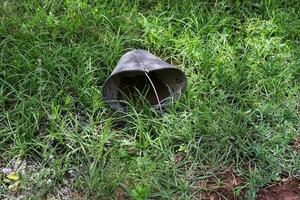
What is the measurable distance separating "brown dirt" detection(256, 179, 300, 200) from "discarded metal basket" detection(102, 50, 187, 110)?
79 centimetres

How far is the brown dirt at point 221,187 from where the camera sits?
9.71ft

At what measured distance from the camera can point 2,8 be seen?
12.7ft

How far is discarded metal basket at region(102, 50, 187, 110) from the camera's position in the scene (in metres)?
3.35

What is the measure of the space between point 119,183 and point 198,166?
0.47 meters

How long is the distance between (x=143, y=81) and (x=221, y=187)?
0.92m

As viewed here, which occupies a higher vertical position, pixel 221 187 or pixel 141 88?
pixel 141 88

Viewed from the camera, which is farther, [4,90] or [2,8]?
[2,8]

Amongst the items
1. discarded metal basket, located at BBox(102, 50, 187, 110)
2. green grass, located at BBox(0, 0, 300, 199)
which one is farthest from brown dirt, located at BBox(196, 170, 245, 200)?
discarded metal basket, located at BBox(102, 50, 187, 110)

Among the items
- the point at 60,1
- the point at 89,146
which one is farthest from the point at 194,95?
the point at 60,1

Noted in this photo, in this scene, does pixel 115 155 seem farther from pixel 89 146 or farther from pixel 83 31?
pixel 83 31

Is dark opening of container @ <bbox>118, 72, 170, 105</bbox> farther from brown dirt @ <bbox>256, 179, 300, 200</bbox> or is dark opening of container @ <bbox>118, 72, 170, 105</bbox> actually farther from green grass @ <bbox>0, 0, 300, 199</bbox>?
brown dirt @ <bbox>256, 179, 300, 200</bbox>

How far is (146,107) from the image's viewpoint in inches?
130

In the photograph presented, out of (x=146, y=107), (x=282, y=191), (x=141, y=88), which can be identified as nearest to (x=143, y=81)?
(x=141, y=88)

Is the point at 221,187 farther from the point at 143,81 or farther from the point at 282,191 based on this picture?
the point at 143,81
